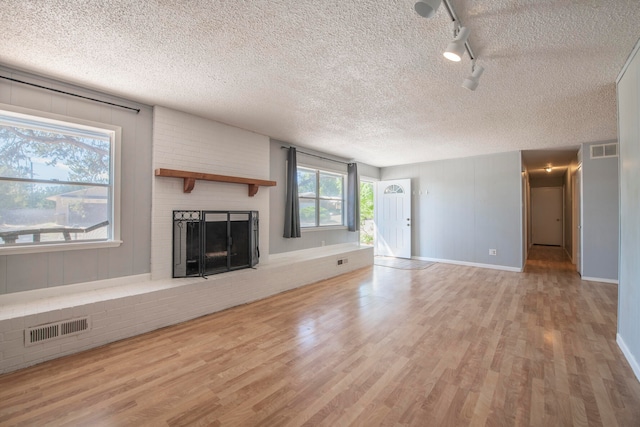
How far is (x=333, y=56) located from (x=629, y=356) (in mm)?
3494

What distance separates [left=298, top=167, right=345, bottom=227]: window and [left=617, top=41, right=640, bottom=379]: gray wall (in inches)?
171

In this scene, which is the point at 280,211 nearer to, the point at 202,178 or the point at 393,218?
the point at 202,178

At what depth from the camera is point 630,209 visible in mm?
2332

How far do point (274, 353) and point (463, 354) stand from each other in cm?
167

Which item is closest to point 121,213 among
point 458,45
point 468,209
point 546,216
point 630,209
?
point 458,45

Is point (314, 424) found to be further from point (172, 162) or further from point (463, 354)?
point (172, 162)

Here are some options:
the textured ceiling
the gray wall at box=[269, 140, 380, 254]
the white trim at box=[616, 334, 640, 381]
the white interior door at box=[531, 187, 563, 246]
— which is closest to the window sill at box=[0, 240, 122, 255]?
the textured ceiling

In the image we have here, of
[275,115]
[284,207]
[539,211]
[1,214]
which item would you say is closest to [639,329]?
[275,115]

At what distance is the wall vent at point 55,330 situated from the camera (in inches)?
89.0

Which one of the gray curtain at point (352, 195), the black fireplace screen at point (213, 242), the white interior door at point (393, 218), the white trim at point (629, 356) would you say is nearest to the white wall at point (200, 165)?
the black fireplace screen at point (213, 242)

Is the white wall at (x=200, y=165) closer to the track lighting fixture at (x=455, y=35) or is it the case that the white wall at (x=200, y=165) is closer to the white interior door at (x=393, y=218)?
the track lighting fixture at (x=455, y=35)

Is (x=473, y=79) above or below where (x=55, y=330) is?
above

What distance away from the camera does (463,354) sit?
2.43m

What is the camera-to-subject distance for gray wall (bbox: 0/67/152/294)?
8.25ft
